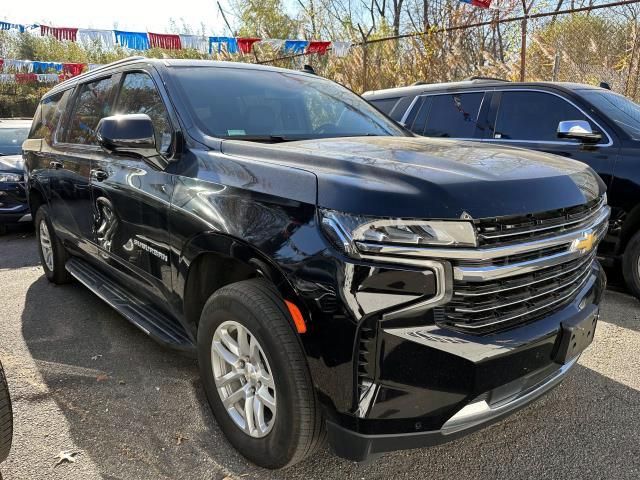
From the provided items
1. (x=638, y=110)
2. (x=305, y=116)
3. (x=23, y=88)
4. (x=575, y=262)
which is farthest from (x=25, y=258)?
(x=23, y=88)

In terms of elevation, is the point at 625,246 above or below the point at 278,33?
below

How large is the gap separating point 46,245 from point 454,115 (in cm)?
440

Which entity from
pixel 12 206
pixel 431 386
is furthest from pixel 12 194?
pixel 431 386

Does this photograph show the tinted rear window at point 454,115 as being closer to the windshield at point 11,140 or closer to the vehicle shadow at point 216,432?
the vehicle shadow at point 216,432

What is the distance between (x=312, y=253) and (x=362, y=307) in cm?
26

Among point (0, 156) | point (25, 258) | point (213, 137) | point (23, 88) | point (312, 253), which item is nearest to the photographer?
point (312, 253)

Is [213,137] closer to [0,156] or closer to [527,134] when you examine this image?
[527,134]

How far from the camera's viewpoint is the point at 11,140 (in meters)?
8.41

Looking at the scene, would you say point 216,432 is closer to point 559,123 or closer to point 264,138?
point 264,138

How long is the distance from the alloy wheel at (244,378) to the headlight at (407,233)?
25.9 inches

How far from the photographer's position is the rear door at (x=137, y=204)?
264cm

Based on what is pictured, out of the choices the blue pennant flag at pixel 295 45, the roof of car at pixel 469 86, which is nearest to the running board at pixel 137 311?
the roof of car at pixel 469 86

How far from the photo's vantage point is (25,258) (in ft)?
19.9

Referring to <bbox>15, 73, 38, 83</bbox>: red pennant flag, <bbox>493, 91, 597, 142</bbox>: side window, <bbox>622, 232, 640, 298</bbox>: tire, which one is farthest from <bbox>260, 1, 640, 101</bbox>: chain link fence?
<bbox>15, 73, 38, 83</bbox>: red pennant flag
